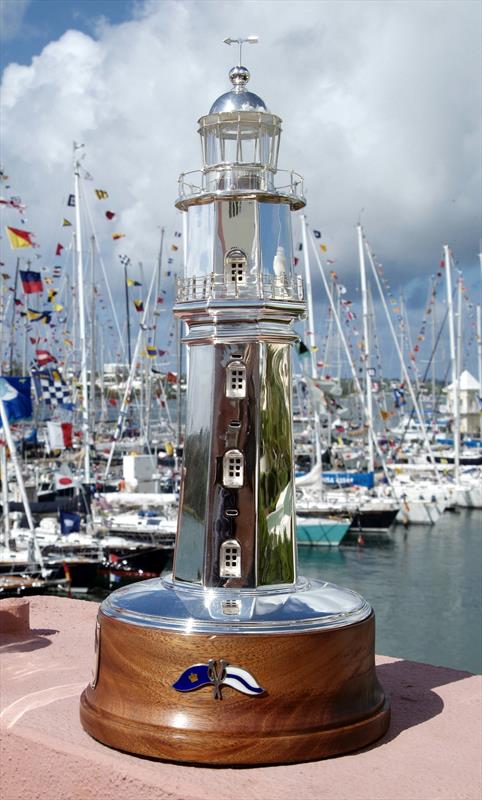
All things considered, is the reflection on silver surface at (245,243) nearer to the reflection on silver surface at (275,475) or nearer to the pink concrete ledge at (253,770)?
the reflection on silver surface at (275,475)

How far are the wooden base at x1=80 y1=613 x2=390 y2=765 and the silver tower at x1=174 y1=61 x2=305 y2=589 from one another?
1333 mm

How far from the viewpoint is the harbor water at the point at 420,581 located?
30.0 meters

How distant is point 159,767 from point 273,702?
5.97 feet

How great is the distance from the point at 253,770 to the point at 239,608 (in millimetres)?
2264

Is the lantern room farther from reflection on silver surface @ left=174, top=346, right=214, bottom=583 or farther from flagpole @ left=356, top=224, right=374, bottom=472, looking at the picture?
flagpole @ left=356, top=224, right=374, bottom=472

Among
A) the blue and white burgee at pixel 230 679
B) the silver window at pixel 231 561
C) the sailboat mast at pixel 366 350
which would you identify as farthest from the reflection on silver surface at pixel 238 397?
the sailboat mast at pixel 366 350

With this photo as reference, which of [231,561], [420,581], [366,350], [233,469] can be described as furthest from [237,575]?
[366,350]

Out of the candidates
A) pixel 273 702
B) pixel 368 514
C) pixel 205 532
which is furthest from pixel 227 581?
pixel 368 514

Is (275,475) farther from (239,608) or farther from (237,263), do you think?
(237,263)

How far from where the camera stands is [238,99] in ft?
53.4

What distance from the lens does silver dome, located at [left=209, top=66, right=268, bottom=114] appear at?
16219mm

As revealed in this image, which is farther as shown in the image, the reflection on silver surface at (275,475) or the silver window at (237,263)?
the silver window at (237,263)

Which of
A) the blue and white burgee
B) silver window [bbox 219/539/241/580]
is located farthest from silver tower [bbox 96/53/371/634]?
the blue and white burgee

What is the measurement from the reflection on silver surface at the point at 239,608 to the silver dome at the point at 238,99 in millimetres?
7581
